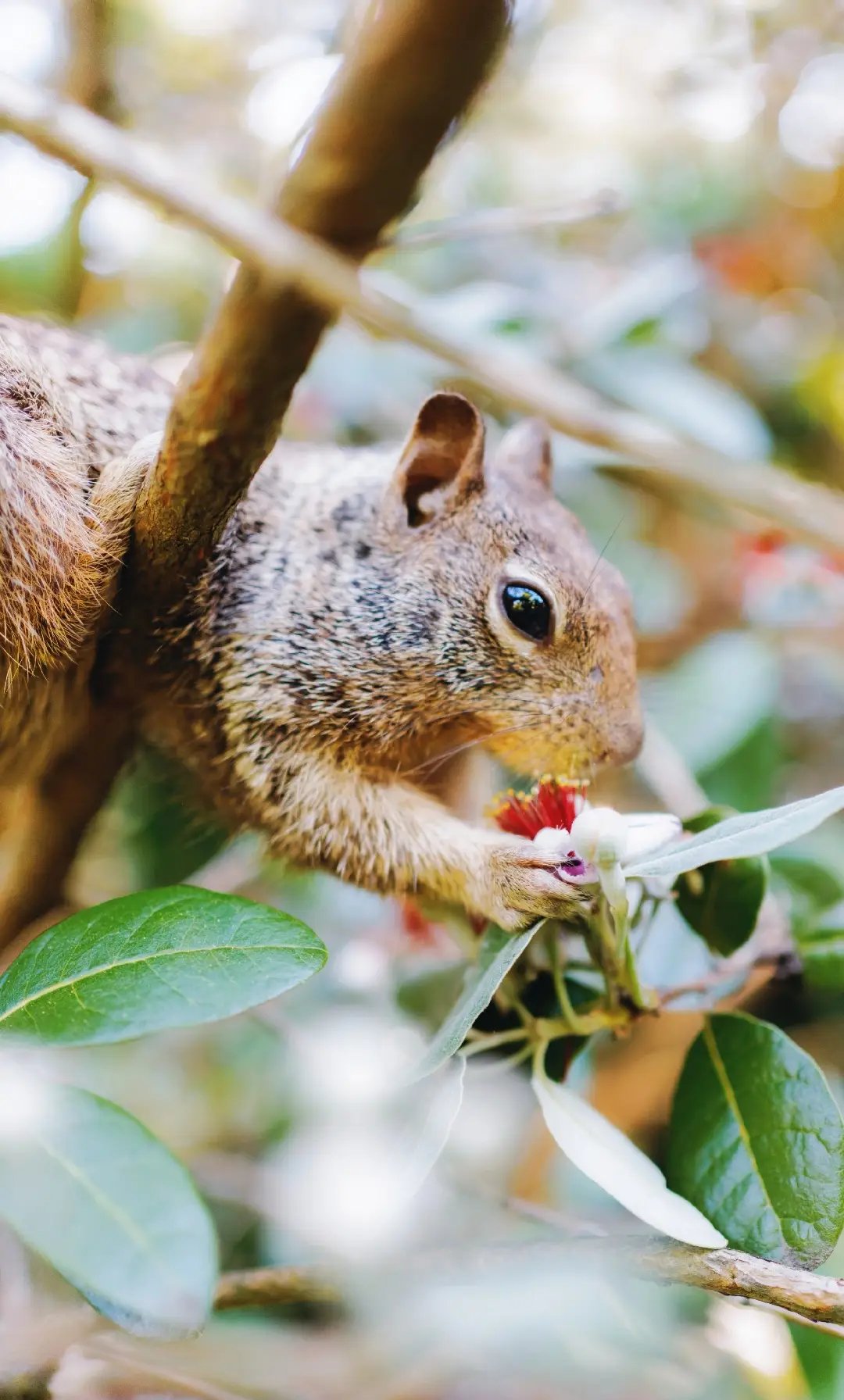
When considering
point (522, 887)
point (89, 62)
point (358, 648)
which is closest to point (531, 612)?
point (358, 648)

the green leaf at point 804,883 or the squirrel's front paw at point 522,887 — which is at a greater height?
the green leaf at point 804,883

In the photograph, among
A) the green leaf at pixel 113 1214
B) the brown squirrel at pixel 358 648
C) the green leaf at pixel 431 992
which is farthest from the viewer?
the green leaf at pixel 431 992

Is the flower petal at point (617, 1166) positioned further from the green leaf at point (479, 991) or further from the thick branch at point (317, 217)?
the thick branch at point (317, 217)

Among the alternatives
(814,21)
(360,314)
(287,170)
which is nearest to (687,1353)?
(360,314)

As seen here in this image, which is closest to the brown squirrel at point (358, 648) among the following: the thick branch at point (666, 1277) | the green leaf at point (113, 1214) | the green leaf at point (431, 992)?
the green leaf at point (431, 992)

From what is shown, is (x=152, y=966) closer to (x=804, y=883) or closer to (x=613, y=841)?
(x=613, y=841)

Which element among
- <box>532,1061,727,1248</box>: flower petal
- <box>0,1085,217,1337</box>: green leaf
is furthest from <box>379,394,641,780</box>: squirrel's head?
<box>0,1085,217,1337</box>: green leaf

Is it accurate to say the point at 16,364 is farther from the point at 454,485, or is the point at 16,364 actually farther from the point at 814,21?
the point at 814,21
